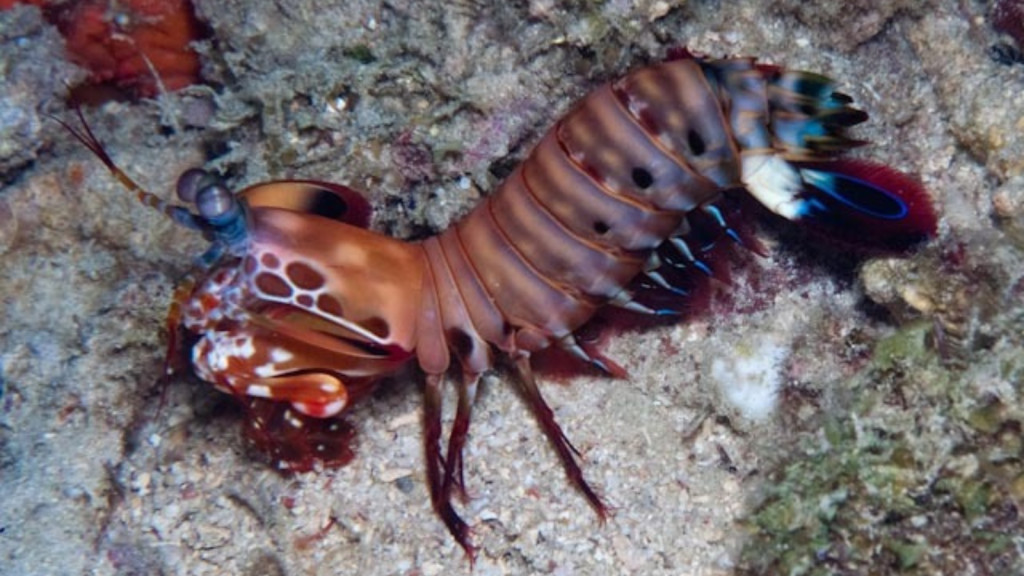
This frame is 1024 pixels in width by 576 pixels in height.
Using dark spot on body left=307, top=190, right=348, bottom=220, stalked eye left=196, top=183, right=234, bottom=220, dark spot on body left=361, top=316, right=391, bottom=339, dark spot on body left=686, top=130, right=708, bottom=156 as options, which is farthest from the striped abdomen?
stalked eye left=196, top=183, right=234, bottom=220

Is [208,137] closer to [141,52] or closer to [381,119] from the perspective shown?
[141,52]

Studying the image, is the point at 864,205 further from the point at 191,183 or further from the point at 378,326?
the point at 191,183

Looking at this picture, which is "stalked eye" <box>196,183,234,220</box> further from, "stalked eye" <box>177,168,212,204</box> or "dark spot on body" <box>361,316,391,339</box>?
"dark spot on body" <box>361,316,391,339</box>

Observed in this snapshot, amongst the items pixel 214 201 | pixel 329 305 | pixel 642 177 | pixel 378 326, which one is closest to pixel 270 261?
pixel 329 305

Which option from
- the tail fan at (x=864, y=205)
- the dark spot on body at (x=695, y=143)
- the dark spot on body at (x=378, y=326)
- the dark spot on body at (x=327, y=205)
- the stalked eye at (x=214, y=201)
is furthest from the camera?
→ the dark spot on body at (x=327, y=205)

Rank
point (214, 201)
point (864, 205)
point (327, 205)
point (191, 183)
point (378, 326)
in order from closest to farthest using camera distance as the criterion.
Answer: point (214, 201) < point (191, 183) < point (864, 205) < point (378, 326) < point (327, 205)

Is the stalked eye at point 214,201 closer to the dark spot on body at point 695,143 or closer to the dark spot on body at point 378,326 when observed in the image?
the dark spot on body at point 378,326

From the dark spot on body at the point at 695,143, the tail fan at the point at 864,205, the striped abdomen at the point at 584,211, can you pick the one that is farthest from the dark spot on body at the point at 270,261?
the tail fan at the point at 864,205
